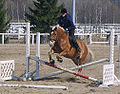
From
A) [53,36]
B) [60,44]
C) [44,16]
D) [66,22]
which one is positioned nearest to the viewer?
[53,36]

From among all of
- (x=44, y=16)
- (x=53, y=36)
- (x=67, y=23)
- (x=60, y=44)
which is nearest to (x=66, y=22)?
(x=67, y=23)

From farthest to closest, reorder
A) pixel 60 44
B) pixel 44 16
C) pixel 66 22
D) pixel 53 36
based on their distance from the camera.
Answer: pixel 44 16 < pixel 66 22 < pixel 60 44 < pixel 53 36

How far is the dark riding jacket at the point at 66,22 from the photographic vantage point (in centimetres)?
928

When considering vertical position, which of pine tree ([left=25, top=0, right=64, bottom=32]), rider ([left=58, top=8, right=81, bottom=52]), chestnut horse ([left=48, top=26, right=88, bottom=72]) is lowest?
chestnut horse ([left=48, top=26, right=88, bottom=72])

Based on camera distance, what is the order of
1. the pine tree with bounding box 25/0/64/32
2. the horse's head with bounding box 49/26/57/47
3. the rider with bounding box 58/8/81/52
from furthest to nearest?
the pine tree with bounding box 25/0/64/32 → the rider with bounding box 58/8/81/52 → the horse's head with bounding box 49/26/57/47

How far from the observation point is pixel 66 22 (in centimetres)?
936

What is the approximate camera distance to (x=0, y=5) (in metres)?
28.3

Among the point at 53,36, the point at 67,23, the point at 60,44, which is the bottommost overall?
the point at 60,44

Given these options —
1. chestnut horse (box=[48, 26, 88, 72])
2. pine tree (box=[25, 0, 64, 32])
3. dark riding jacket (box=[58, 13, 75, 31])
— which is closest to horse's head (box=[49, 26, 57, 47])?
chestnut horse (box=[48, 26, 88, 72])

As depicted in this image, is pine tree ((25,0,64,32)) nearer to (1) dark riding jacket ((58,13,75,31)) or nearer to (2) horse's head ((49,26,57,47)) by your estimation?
(1) dark riding jacket ((58,13,75,31))

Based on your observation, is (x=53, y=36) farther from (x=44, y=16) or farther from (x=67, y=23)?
(x=44, y=16)

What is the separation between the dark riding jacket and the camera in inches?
366

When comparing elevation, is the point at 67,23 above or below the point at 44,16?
below

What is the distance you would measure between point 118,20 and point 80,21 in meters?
7.78
